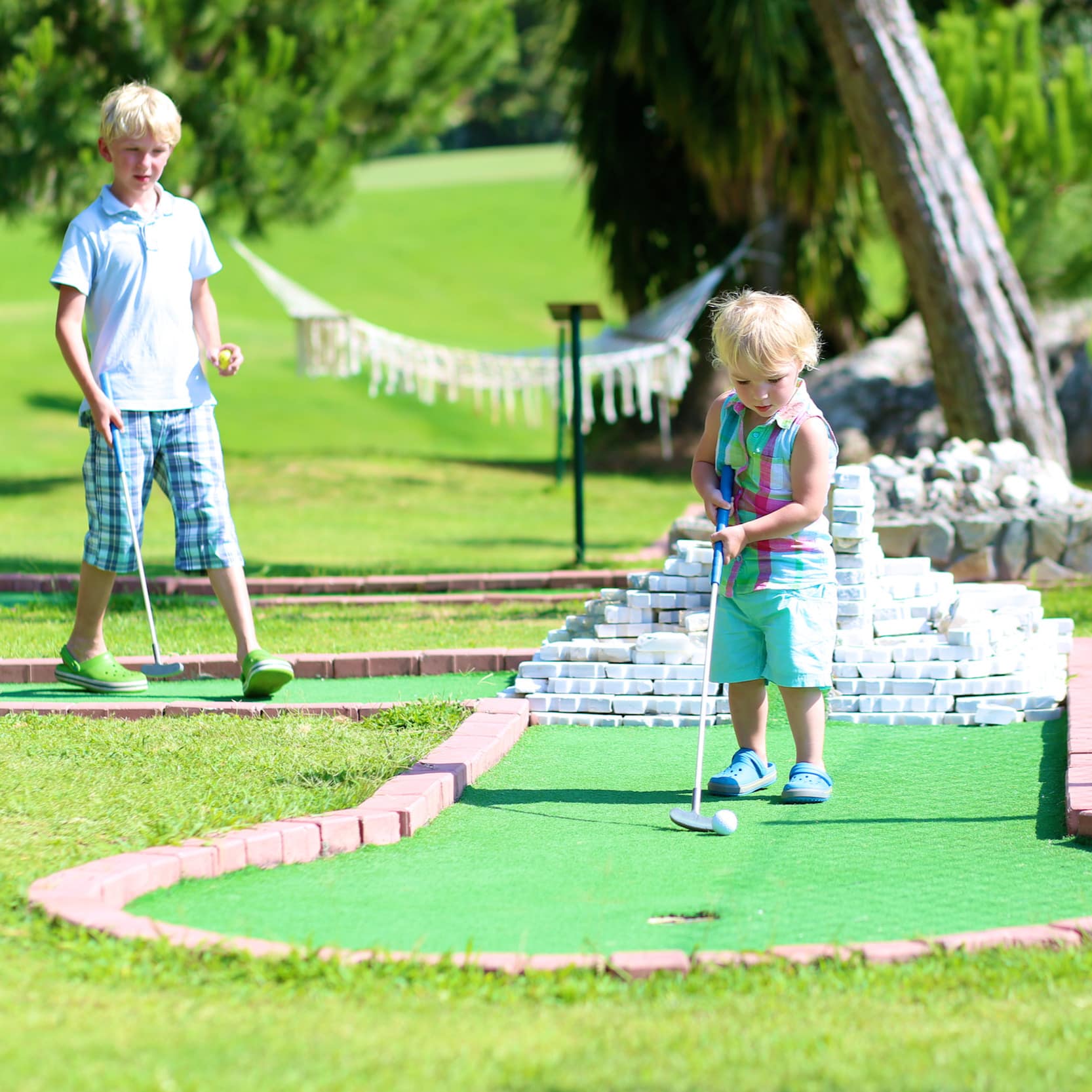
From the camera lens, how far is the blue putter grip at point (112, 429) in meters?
4.60

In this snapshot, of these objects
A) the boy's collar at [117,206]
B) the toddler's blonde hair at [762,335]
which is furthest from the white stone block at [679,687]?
the boy's collar at [117,206]

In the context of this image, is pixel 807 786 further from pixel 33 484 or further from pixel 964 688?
pixel 33 484

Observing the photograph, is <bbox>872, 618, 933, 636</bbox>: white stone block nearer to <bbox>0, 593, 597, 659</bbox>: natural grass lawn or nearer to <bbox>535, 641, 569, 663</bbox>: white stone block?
<bbox>535, 641, 569, 663</bbox>: white stone block

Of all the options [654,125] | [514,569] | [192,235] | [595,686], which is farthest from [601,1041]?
[654,125]

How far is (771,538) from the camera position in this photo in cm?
372

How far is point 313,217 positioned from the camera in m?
14.9

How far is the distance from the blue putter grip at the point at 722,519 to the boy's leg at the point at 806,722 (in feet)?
1.05

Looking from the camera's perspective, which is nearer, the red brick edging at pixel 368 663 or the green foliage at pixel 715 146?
the red brick edging at pixel 368 663

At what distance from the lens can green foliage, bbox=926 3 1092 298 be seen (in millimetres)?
13344

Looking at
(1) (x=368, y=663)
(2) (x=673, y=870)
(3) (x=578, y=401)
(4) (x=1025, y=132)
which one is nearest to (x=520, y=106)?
(4) (x=1025, y=132)

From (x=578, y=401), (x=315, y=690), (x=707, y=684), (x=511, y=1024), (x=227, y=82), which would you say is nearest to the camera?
(x=511, y=1024)

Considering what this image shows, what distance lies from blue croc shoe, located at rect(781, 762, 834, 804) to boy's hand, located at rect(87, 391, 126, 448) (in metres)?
2.18

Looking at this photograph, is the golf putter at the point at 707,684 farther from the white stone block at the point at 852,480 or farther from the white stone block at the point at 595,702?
the white stone block at the point at 852,480

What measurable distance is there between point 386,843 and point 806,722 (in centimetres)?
108
